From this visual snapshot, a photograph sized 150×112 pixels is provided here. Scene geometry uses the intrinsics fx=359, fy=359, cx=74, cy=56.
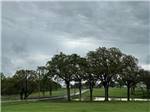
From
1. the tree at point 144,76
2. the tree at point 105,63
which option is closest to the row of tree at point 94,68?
the tree at point 105,63

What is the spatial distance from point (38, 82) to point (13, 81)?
20.9 ft

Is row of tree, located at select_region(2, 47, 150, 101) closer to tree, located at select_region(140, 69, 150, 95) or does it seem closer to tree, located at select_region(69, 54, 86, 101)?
tree, located at select_region(69, 54, 86, 101)

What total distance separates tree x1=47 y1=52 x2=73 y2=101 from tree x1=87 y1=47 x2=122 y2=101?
5.36 metres

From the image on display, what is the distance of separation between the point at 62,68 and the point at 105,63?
9936 millimetres

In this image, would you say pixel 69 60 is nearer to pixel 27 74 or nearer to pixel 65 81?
pixel 65 81

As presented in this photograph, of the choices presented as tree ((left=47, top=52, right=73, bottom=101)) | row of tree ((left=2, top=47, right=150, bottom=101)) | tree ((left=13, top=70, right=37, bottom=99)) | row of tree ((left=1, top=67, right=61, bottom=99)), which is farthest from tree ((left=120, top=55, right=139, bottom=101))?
tree ((left=13, top=70, right=37, bottom=99))

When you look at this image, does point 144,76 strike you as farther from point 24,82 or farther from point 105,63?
point 24,82

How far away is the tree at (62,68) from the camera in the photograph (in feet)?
267

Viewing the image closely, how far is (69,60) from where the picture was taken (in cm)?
8362

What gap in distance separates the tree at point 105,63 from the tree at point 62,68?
536 cm

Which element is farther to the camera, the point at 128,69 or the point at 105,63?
the point at 128,69

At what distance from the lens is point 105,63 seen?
82.3 m

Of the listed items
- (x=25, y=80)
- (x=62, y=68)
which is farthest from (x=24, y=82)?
(x=62, y=68)

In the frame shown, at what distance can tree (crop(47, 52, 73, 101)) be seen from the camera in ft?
267
